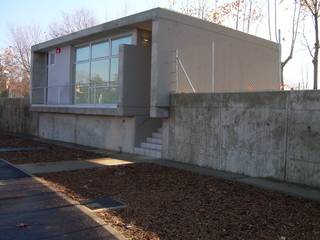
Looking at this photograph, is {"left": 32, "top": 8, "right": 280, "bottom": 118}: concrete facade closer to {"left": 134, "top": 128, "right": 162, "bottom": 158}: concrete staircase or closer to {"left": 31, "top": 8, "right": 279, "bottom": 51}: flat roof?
{"left": 31, "top": 8, "right": 279, "bottom": 51}: flat roof

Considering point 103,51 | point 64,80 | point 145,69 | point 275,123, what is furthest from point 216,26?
point 64,80

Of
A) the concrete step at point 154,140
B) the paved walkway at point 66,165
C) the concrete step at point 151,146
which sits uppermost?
the concrete step at point 154,140

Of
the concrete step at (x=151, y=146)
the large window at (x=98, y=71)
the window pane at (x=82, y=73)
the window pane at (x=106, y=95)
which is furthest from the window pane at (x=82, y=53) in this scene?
the concrete step at (x=151, y=146)

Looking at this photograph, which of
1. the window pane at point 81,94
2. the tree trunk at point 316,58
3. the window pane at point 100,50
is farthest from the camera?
the tree trunk at point 316,58

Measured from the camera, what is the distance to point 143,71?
16.3 meters

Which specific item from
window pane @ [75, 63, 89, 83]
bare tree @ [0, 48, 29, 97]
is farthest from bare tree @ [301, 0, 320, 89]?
bare tree @ [0, 48, 29, 97]

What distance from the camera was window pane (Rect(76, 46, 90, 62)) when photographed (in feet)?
65.6

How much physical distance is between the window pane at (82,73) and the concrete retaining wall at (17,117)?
5.23 meters

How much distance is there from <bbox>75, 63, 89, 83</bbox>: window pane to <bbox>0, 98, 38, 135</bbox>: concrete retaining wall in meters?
5.23

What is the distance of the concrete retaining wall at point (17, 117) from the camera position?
25500 millimetres

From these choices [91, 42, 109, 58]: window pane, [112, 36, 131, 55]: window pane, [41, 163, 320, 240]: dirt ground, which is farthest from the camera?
[91, 42, 109, 58]: window pane

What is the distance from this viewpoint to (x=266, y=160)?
1101 cm

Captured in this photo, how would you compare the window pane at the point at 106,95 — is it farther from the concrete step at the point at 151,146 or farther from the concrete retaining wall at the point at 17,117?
the concrete retaining wall at the point at 17,117

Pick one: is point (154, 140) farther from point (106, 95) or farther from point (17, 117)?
point (17, 117)
